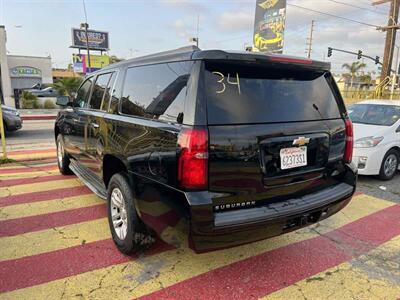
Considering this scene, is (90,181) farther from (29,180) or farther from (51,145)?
(51,145)

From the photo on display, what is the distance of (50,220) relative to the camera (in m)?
4.07

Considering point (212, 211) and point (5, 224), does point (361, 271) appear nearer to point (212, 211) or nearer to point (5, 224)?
point (212, 211)

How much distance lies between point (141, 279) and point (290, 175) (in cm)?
157

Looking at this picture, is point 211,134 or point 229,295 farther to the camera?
point 229,295

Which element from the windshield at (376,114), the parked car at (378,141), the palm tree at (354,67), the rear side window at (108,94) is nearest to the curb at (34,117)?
the rear side window at (108,94)

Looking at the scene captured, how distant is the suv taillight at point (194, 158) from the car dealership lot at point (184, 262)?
1.59ft

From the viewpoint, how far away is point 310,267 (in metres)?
3.19

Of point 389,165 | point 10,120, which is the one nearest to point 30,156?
point 10,120

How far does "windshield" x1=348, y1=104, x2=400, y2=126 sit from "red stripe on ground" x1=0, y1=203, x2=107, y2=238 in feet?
18.1

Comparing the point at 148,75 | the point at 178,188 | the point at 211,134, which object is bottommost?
the point at 178,188

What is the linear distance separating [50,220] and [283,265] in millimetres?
2781

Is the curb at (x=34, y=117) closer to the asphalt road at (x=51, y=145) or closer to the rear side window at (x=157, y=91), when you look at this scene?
the asphalt road at (x=51, y=145)

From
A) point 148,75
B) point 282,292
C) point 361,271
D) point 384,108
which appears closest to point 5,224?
point 148,75

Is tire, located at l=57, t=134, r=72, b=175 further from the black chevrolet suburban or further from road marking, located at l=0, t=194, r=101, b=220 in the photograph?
the black chevrolet suburban
